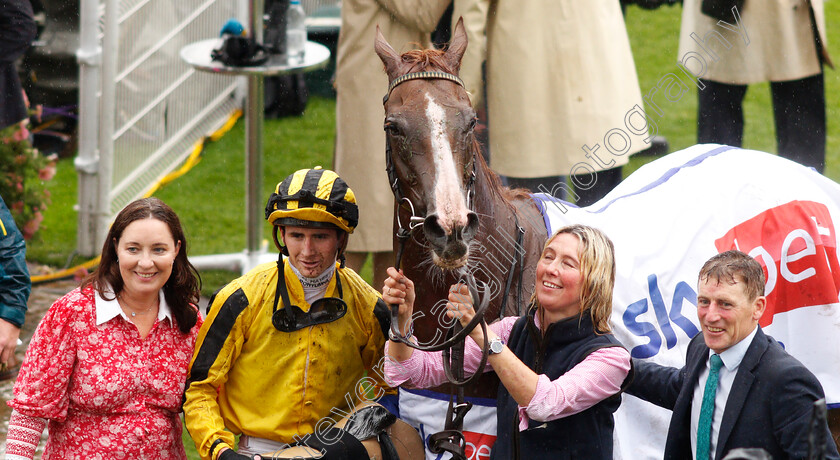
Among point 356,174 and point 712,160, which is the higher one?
point 712,160

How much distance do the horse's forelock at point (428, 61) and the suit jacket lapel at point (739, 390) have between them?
109 cm

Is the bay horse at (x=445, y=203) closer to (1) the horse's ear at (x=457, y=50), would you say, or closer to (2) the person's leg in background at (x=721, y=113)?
(1) the horse's ear at (x=457, y=50)

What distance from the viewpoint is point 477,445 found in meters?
3.02

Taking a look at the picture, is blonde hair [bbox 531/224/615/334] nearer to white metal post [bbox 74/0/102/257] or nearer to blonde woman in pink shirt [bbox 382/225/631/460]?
blonde woman in pink shirt [bbox 382/225/631/460]

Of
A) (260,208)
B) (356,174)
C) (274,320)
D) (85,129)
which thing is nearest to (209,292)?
(260,208)

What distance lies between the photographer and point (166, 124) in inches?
270

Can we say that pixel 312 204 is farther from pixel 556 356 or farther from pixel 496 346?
pixel 556 356

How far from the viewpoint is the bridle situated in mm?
2660

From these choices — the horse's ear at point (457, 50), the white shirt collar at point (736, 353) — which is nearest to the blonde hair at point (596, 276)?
the white shirt collar at point (736, 353)

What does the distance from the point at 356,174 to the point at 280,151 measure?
3.55m

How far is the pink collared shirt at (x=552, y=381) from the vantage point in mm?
2648

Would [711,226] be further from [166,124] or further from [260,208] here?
[166,124]

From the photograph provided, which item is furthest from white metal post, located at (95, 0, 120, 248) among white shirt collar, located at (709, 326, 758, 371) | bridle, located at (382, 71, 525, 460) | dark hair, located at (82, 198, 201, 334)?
white shirt collar, located at (709, 326, 758, 371)

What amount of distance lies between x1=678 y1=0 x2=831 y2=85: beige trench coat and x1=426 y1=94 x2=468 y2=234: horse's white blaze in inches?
127
